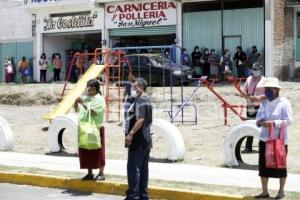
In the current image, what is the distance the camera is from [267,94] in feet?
27.5

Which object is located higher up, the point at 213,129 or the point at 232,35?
the point at 232,35

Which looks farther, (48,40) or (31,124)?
(48,40)

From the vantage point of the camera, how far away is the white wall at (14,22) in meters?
40.6

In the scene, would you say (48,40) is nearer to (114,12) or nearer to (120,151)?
(114,12)

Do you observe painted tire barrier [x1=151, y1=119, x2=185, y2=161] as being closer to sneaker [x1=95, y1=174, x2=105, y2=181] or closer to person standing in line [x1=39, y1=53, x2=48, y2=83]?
sneaker [x1=95, y1=174, x2=105, y2=181]

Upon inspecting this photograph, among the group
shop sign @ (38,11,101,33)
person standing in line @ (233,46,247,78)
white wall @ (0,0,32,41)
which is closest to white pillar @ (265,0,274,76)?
person standing in line @ (233,46,247,78)

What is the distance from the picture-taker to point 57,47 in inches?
1447

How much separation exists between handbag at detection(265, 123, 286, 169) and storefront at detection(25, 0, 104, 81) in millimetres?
24837

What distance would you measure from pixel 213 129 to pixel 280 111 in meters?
8.72

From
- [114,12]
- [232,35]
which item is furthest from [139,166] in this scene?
[114,12]

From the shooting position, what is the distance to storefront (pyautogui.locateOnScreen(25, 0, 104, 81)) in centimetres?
3338

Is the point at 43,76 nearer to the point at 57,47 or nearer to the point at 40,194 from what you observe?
the point at 57,47

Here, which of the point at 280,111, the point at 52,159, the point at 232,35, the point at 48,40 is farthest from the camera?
the point at 48,40

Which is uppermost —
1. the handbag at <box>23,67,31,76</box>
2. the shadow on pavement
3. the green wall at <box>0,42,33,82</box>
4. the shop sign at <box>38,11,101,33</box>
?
the shop sign at <box>38,11,101,33</box>
